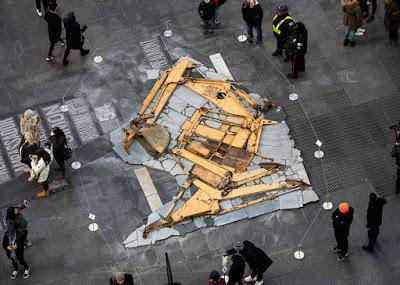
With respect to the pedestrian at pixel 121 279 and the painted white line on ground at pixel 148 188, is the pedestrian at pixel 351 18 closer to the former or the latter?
the painted white line on ground at pixel 148 188

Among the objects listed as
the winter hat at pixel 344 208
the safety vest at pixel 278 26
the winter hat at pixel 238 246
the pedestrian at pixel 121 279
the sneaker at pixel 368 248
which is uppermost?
the safety vest at pixel 278 26

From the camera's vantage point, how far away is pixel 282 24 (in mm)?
24953

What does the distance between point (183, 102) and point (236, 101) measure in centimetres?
136

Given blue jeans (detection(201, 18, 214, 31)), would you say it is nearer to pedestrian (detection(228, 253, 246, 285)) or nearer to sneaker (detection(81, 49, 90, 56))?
sneaker (detection(81, 49, 90, 56))

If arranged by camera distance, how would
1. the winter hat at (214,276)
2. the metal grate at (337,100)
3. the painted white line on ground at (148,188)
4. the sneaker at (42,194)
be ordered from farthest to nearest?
the metal grate at (337,100) < the sneaker at (42,194) < the painted white line on ground at (148,188) < the winter hat at (214,276)

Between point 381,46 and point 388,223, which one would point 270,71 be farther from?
point 388,223

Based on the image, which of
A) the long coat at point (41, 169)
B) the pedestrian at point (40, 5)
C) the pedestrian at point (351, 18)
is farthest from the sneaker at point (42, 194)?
the pedestrian at point (351, 18)

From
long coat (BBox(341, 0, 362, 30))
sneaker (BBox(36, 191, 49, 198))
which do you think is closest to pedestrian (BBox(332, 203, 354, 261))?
long coat (BBox(341, 0, 362, 30))

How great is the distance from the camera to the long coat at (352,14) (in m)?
25.0

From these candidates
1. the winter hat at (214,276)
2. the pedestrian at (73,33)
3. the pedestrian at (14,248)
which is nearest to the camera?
the winter hat at (214,276)

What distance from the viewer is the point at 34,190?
76.8 ft

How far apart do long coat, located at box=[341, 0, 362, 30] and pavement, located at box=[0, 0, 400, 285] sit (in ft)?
2.55

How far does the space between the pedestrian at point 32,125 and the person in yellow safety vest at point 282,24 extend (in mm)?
6624

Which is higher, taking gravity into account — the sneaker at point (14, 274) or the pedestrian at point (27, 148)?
the pedestrian at point (27, 148)
